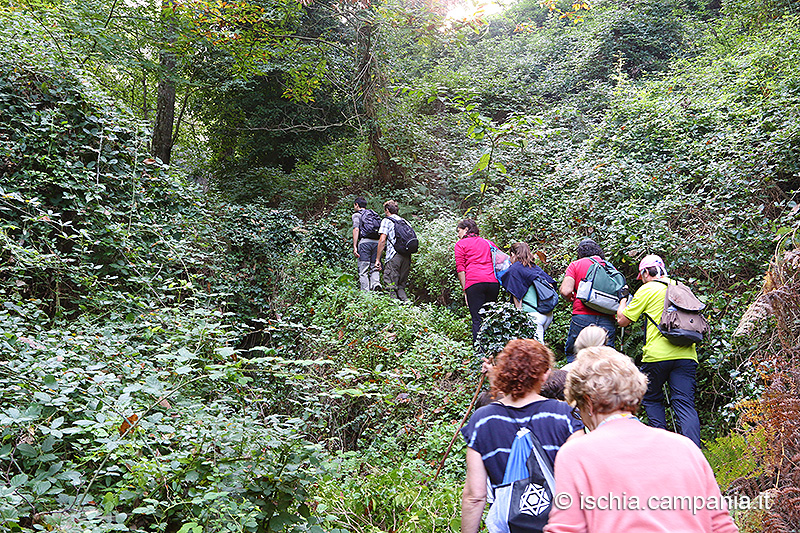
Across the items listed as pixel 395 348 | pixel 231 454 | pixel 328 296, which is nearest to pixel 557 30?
pixel 328 296

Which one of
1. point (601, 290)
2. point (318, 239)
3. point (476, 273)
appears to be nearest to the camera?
point (601, 290)

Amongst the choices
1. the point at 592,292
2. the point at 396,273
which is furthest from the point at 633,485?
the point at 396,273

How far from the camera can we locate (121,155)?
24.7 ft

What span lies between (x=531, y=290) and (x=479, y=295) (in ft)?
3.23

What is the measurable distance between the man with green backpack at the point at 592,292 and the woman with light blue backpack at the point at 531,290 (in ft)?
1.88

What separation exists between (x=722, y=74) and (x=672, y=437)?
10.5m

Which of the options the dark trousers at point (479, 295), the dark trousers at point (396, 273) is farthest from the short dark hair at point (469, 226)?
the dark trousers at point (396, 273)

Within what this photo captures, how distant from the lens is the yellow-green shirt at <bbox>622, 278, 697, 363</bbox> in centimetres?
463

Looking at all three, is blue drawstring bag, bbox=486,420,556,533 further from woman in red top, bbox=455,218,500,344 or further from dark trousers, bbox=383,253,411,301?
dark trousers, bbox=383,253,411,301

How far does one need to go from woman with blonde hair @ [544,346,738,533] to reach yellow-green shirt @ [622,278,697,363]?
3.22 m

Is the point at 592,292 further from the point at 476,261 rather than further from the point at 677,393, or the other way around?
the point at 476,261

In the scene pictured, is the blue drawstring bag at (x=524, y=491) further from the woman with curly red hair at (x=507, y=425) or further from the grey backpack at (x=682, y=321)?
the grey backpack at (x=682, y=321)

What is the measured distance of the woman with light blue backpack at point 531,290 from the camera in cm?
624

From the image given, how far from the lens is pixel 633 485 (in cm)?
166
